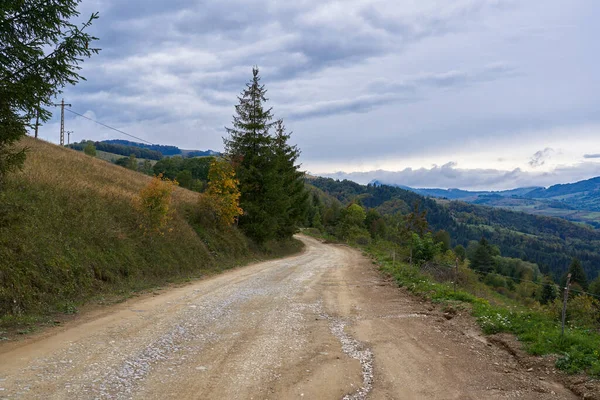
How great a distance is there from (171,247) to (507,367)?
16.8 m

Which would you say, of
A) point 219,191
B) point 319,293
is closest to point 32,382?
point 319,293

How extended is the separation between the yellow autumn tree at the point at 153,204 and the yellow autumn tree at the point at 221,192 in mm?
7079

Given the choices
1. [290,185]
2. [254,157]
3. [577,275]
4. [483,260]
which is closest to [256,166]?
[254,157]

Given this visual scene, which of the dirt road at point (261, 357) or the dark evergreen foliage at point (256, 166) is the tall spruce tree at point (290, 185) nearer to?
the dark evergreen foliage at point (256, 166)

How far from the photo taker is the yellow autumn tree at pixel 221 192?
83.4 ft

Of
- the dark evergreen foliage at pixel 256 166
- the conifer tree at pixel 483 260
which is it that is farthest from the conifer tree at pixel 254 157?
the conifer tree at pixel 483 260

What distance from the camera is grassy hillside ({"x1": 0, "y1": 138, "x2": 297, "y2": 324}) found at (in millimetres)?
9773

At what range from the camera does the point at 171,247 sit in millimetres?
19875

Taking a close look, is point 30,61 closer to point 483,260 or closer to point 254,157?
point 254,157

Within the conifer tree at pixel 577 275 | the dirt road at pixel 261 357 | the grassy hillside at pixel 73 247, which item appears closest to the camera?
the dirt road at pixel 261 357

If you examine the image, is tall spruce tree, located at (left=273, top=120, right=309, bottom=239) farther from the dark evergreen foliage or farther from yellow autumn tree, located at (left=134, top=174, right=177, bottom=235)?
yellow autumn tree, located at (left=134, top=174, right=177, bottom=235)

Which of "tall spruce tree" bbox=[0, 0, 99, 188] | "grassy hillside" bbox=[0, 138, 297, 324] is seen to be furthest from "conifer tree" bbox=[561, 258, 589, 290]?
"tall spruce tree" bbox=[0, 0, 99, 188]

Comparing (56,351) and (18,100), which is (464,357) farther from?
(18,100)

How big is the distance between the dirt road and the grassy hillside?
1825mm
